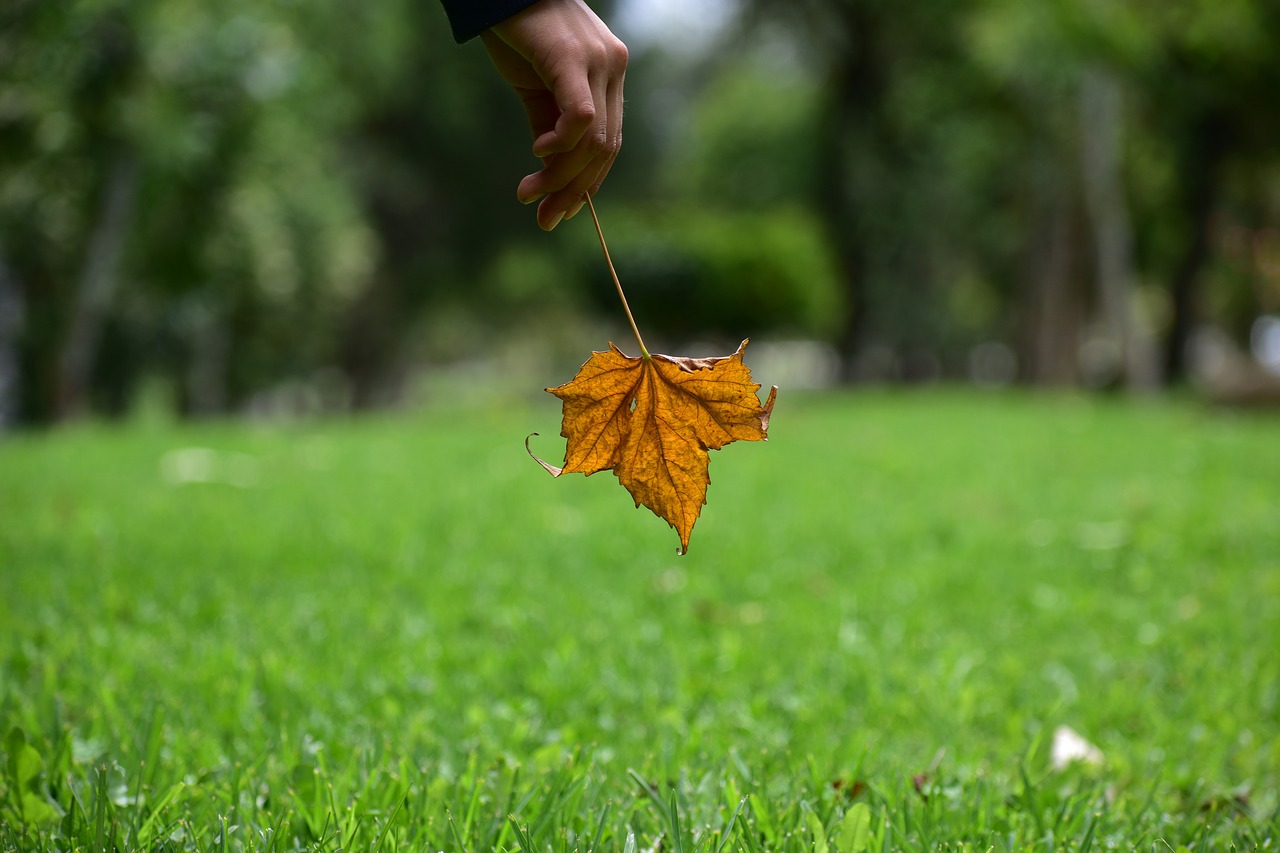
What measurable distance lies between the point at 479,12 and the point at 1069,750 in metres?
1.73

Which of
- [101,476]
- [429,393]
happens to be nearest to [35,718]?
[101,476]

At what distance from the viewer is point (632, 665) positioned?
8.61ft

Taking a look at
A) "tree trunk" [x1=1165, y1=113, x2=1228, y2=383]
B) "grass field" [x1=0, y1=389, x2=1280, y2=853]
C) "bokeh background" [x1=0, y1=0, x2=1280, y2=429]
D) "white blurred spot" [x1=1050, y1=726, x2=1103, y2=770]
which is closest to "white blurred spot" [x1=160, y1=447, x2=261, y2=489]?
"grass field" [x1=0, y1=389, x2=1280, y2=853]

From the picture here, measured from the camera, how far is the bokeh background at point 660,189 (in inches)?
434

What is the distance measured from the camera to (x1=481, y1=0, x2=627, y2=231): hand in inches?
49.1

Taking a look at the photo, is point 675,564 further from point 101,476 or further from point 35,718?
point 101,476

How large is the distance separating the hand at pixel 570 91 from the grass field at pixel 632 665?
32.1 inches

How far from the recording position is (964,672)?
8.63ft

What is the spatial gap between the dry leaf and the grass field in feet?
1.51

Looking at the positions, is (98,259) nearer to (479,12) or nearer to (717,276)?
(717,276)

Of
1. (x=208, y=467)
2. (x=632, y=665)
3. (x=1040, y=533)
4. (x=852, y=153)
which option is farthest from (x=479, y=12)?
(x=852, y=153)

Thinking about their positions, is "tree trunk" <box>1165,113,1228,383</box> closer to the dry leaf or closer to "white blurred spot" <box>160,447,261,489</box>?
"white blurred spot" <box>160,447,261,489</box>

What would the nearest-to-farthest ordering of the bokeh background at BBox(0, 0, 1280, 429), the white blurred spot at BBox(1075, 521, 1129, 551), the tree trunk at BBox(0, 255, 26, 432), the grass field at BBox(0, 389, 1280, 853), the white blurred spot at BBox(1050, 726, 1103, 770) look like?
the grass field at BBox(0, 389, 1280, 853), the white blurred spot at BBox(1050, 726, 1103, 770), the white blurred spot at BBox(1075, 521, 1129, 551), the bokeh background at BBox(0, 0, 1280, 429), the tree trunk at BBox(0, 255, 26, 432)

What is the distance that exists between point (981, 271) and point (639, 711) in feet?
78.9
